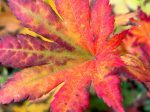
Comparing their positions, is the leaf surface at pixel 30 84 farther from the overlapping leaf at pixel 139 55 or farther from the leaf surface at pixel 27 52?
the overlapping leaf at pixel 139 55

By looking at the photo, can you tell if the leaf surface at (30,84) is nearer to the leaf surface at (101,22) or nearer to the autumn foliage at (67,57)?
the autumn foliage at (67,57)

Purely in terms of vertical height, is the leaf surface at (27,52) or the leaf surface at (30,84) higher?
the leaf surface at (27,52)

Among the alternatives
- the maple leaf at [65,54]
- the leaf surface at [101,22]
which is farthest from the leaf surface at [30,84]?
the leaf surface at [101,22]

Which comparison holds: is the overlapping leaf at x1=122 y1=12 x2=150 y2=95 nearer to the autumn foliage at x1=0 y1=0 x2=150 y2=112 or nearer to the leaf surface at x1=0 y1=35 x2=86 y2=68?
the autumn foliage at x1=0 y1=0 x2=150 y2=112

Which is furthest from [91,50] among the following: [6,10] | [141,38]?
[6,10]

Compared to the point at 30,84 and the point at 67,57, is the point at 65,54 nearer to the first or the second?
the point at 67,57

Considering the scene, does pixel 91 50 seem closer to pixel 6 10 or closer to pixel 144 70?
pixel 144 70

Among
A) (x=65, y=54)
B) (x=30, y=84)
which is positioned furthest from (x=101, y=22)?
(x=30, y=84)

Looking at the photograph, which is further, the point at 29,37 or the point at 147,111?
the point at 147,111
